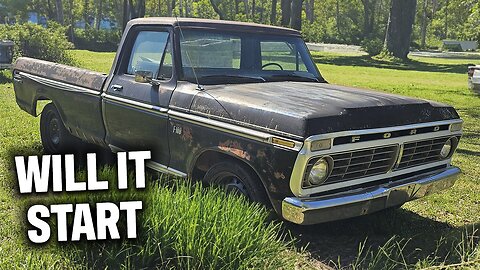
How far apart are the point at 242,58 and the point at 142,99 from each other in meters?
1.04

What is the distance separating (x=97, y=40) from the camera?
39.3m

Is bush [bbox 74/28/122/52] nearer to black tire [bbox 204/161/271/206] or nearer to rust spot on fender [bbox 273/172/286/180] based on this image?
black tire [bbox 204/161/271/206]

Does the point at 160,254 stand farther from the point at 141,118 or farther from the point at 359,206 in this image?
the point at 141,118

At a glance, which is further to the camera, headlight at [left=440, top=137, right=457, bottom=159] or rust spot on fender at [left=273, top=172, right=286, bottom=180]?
headlight at [left=440, top=137, right=457, bottom=159]

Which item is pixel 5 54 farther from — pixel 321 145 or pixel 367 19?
pixel 367 19

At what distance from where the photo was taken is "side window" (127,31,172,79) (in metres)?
4.92

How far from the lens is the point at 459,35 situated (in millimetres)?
58281

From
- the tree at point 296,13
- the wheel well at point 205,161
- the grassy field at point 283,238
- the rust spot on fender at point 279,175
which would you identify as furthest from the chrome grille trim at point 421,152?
the tree at point 296,13

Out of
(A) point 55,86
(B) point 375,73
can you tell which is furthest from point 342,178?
(B) point 375,73

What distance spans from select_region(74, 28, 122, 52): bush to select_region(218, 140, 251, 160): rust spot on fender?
3310 cm

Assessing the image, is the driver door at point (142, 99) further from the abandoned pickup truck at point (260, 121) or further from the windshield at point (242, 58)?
the windshield at point (242, 58)

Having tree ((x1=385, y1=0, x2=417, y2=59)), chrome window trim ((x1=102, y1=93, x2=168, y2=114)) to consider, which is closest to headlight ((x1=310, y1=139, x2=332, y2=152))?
chrome window trim ((x1=102, y1=93, x2=168, y2=114))

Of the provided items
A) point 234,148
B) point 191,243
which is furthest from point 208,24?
point 191,243

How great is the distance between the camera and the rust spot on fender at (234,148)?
3.93m
